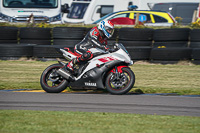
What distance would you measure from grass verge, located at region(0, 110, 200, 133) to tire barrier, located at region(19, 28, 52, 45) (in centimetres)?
781

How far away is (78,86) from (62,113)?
1.88 metres

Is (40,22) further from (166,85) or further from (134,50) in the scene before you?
(166,85)

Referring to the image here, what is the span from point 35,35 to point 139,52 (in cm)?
381

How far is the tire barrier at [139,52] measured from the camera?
11648 millimetres

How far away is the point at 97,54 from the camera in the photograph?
23.1 ft

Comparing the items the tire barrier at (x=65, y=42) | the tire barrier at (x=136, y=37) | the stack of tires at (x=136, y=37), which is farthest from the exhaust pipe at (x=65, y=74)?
the tire barrier at (x=136, y=37)

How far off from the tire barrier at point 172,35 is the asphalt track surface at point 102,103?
594cm

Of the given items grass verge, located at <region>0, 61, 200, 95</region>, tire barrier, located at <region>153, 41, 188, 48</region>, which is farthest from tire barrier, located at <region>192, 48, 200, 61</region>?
tire barrier, located at <region>153, 41, 188, 48</region>

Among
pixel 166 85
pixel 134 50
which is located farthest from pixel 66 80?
pixel 134 50

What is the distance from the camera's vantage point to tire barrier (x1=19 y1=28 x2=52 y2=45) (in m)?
12.9

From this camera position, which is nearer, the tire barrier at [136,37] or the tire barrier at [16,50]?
the tire barrier at [16,50]

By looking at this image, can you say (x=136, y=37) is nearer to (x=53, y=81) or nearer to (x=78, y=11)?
(x=53, y=81)

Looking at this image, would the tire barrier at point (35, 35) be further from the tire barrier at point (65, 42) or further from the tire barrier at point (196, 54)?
the tire barrier at point (196, 54)

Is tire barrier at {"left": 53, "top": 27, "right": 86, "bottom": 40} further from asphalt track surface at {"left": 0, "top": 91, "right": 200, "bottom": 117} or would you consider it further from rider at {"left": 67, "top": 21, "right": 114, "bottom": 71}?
asphalt track surface at {"left": 0, "top": 91, "right": 200, "bottom": 117}
